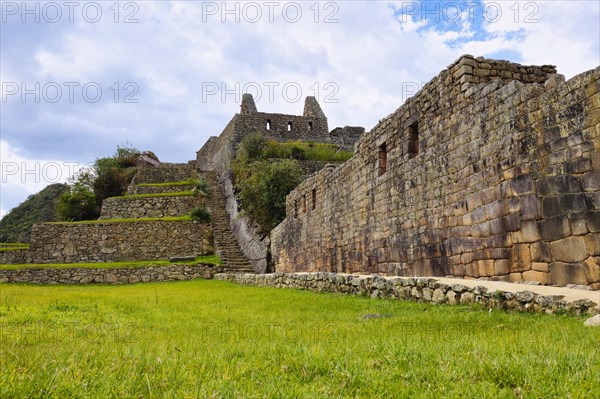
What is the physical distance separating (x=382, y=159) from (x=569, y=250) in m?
7.53

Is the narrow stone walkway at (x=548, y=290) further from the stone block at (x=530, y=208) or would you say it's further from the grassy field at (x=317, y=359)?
the stone block at (x=530, y=208)

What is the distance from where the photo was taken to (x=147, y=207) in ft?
111

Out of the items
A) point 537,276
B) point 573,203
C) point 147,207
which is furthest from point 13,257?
point 573,203

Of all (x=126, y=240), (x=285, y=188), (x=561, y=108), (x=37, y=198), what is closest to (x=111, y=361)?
(x=561, y=108)

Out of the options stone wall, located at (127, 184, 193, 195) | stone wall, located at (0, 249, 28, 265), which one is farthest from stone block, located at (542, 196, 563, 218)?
stone wall, located at (127, 184, 193, 195)

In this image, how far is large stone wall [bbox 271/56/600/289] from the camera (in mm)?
7082

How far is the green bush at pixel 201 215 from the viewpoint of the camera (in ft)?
101

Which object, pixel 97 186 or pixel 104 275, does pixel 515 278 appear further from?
pixel 97 186

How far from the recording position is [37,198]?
53.4m

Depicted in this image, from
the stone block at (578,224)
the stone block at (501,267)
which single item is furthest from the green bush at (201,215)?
the stone block at (578,224)

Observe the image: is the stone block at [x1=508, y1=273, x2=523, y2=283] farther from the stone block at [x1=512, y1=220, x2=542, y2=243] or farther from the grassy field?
the grassy field

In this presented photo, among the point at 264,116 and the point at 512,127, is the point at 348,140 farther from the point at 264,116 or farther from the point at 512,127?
the point at 512,127

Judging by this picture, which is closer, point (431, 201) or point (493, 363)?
point (493, 363)

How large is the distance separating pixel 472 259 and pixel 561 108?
10.8 feet
